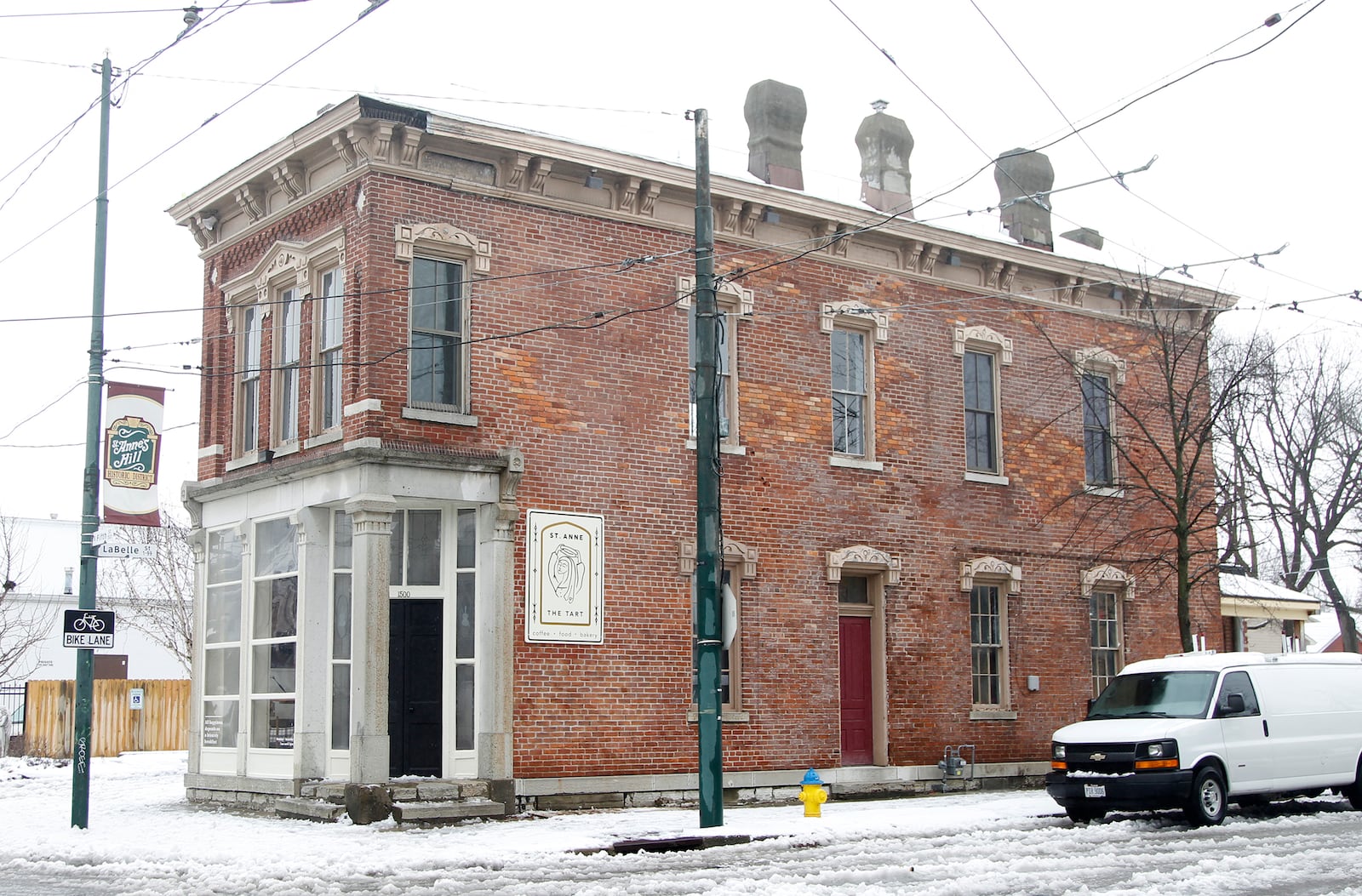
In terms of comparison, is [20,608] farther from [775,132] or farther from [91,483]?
[775,132]

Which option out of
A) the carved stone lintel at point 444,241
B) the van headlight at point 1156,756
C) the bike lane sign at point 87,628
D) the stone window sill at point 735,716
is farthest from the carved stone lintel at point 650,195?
the van headlight at point 1156,756

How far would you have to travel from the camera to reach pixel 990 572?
22547mm

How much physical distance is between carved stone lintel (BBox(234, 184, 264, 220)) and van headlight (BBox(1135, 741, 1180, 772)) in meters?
13.2

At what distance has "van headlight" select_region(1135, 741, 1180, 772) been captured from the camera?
51.6 feet

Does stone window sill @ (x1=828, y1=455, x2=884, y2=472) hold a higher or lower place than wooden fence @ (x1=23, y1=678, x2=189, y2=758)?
higher

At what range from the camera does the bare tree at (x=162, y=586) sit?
38656mm

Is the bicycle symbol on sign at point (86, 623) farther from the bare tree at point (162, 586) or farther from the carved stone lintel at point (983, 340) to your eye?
the bare tree at point (162, 586)

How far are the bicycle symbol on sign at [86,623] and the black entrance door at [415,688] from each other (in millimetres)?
3325

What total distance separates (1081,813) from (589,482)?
7182 mm

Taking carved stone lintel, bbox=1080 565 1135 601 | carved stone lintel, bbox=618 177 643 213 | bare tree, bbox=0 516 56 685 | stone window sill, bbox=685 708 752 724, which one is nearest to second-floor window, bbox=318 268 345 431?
carved stone lintel, bbox=618 177 643 213

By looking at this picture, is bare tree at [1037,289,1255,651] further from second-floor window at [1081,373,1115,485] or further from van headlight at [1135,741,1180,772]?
van headlight at [1135,741,1180,772]

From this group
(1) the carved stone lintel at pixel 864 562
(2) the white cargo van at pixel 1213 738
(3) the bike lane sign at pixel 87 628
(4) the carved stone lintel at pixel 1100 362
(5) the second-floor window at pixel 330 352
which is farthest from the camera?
(4) the carved stone lintel at pixel 1100 362

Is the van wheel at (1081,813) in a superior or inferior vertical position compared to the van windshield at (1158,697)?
inferior

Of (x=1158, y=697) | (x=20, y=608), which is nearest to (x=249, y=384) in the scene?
(x=1158, y=697)
